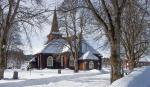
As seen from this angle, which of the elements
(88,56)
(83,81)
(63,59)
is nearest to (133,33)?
(83,81)

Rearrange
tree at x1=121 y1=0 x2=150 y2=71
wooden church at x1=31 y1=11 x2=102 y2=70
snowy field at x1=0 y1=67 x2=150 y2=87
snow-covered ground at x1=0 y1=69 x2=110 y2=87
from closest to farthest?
1. snowy field at x1=0 y1=67 x2=150 y2=87
2. snow-covered ground at x1=0 y1=69 x2=110 y2=87
3. tree at x1=121 y1=0 x2=150 y2=71
4. wooden church at x1=31 y1=11 x2=102 y2=70

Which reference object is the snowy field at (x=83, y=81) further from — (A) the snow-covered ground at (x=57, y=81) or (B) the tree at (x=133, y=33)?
(B) the tree at (x=133, y=33)

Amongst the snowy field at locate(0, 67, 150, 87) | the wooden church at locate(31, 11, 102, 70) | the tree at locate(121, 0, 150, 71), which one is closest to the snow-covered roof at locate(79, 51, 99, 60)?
the wooden church at locate(31, 11, 102, 70)

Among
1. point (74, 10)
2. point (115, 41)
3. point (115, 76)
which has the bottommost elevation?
point (115, 76)

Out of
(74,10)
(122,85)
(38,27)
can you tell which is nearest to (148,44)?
(38,27)

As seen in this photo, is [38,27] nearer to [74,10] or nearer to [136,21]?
[74,10]

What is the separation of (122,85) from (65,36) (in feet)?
156

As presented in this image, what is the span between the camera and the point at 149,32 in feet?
119

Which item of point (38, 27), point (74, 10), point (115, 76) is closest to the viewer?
point (115, 76)

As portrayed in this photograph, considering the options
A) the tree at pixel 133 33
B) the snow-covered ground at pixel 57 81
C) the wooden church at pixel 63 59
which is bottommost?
the snow-covered ground at pixel 57 81

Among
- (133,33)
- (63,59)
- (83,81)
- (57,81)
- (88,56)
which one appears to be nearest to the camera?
(83,81)

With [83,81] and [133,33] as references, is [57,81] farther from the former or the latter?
[133,33]

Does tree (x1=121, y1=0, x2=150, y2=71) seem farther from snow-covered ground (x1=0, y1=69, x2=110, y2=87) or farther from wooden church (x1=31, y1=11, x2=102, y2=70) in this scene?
wooden church (x1=31, y1=11, x2=102, y2=70)

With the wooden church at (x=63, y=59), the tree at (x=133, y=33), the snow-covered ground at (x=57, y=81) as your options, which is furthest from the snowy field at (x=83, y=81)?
the wooden church at (x=63, y=59)
